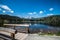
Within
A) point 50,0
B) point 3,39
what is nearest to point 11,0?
point 50,0

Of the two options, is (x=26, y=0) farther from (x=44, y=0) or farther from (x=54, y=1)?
(x=54, y=1)

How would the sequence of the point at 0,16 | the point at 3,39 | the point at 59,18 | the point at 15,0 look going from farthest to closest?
the point at 59,18 → the point at 0,16 → the point at 15,0 → the point at 3,39

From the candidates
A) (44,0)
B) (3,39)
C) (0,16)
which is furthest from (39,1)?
(3,39)

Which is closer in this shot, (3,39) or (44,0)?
(3,39)

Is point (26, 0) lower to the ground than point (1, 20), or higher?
higher

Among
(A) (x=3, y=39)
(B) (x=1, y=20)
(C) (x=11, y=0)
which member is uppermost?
(C) (x=11, y=0)

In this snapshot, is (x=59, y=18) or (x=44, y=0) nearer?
(x=44, y=0)

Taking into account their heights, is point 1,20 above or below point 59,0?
below

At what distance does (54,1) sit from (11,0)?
20.7ft

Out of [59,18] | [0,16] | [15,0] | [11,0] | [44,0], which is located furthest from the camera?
[59,18]

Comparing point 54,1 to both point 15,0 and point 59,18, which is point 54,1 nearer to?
point 15,0

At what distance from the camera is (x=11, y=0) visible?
1177 cm

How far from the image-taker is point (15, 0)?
1262cm

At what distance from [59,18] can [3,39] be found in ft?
109
